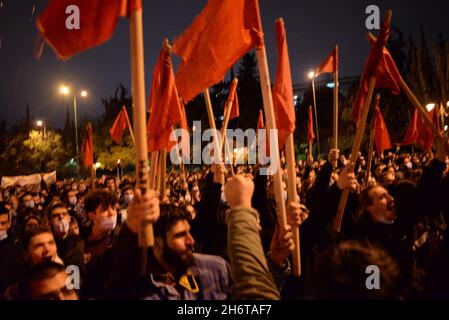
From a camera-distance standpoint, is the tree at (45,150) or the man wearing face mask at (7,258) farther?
the tree at (45,150)

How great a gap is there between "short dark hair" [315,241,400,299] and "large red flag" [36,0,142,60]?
1.94 meters

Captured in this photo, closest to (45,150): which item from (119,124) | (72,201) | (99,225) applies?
(72,201)

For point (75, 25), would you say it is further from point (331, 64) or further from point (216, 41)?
point (331, 64)

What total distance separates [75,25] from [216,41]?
4.20 feet

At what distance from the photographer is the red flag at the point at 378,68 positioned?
318cm

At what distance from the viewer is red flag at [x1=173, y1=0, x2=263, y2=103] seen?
2.74 meters

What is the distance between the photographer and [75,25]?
7.09ft

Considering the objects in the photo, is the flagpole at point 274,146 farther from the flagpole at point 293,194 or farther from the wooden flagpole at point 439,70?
the wooden flagpole at point 439,70

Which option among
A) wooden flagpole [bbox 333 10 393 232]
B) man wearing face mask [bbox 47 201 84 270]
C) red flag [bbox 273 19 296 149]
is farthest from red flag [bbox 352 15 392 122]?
man wearing face mask [bbox 47 201 84 270]

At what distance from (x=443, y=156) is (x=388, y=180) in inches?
106

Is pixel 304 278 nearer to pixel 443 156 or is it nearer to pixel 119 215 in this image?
pixel 443 156

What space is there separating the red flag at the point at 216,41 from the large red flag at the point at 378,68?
1.30m

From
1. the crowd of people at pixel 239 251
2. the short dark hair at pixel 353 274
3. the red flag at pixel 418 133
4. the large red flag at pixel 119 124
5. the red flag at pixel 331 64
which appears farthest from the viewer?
the large red flag at pixel 119 124

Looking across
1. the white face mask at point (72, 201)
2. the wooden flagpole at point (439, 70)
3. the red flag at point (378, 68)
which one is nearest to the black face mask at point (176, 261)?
the red flag at point (378, 68)
